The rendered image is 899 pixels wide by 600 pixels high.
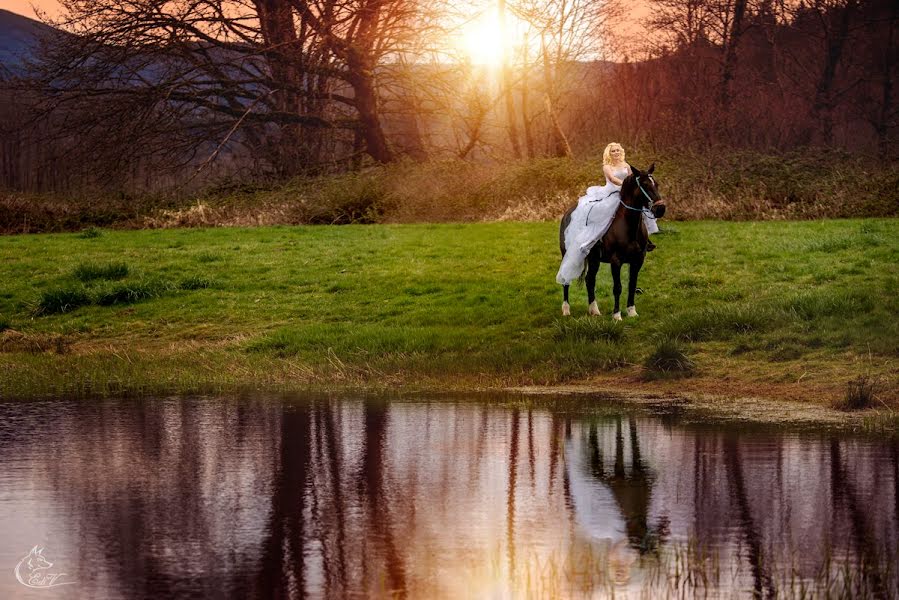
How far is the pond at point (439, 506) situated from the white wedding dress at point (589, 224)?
5895 mm

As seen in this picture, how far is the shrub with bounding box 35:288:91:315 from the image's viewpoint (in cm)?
2364

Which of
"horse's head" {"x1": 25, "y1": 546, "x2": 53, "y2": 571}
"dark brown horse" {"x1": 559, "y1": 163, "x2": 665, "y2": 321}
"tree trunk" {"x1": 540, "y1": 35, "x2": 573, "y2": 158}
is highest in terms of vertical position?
"tree trunk" {"x1": 540, "y1": 35, "x2": 573, "y2": 158}

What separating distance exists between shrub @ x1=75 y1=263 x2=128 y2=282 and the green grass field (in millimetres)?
48

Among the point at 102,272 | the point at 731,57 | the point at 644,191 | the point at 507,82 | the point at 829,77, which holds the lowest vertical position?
the point at 102,272

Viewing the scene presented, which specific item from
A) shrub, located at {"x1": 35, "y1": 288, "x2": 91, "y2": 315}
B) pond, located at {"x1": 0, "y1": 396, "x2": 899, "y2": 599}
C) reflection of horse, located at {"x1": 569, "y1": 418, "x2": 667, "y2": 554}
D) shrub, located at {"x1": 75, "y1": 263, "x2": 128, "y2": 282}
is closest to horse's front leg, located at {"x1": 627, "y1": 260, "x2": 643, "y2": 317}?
pond, located at {"x1": 0, "y1": 396, "x2": 899, "y2": 599}

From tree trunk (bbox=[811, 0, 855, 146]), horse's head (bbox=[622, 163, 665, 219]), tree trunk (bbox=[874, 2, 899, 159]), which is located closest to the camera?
horse's head (bbox=[622, 163, 665, 219])

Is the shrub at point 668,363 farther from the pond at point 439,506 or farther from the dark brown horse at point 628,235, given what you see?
the pond at point 439,506

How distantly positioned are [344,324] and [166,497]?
1143 centimetres

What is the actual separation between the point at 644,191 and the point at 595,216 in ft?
3.63

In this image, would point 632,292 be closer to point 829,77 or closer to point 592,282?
point 592,282

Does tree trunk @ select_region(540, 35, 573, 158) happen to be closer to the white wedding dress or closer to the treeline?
the treeline

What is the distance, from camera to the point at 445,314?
2098 cm

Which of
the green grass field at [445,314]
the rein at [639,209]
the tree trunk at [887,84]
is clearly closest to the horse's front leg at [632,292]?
the green grass field at [445,314]

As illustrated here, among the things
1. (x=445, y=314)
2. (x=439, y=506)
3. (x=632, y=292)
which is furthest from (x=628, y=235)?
(x=439, y=506)
